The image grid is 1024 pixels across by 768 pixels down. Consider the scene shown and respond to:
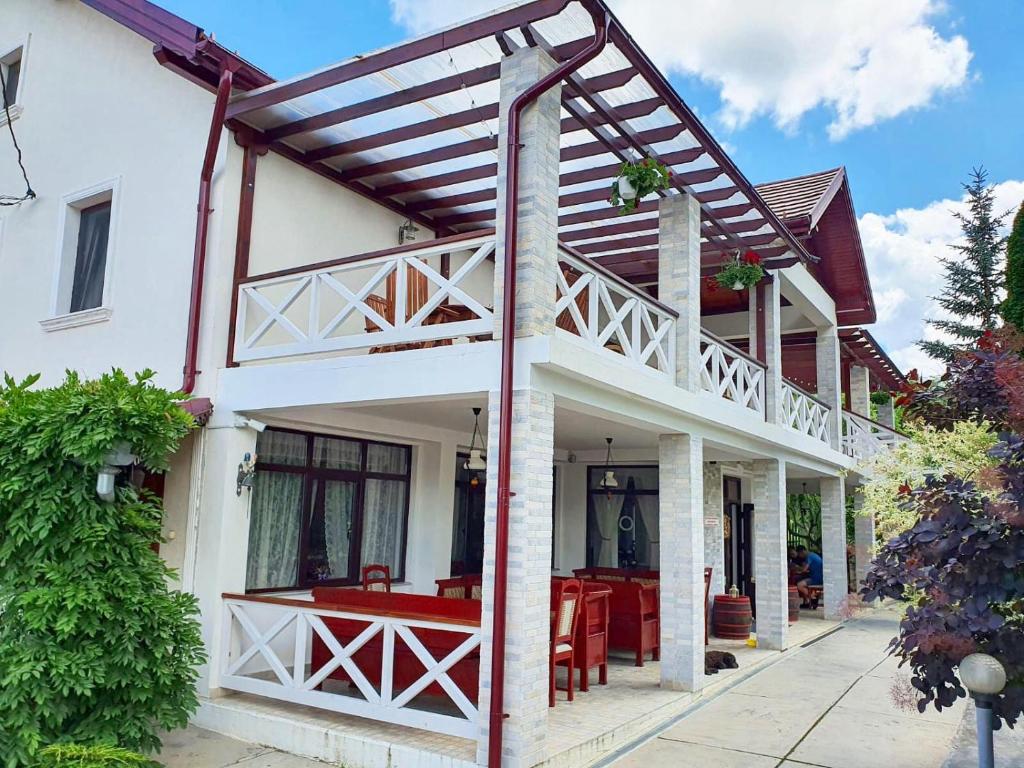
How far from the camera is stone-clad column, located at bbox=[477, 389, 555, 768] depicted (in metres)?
5.73

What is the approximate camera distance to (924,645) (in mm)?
5020

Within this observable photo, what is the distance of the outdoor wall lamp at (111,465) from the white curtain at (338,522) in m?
3.32

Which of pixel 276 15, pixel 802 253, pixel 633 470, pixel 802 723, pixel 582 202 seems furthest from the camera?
pixel 276 15

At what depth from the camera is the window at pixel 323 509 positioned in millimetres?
8641

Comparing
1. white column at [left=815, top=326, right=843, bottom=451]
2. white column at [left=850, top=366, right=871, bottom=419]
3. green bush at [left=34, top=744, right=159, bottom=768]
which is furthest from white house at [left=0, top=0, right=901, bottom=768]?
white column at [left=850, top=366, right=871, bottom=419]

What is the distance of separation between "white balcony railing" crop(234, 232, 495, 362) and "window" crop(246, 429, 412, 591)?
131 cm

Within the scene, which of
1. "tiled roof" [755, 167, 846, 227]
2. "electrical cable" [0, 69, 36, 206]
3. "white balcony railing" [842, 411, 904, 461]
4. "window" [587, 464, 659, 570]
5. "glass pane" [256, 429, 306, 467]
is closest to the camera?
"glass pane" [256, 429, 306, 467]

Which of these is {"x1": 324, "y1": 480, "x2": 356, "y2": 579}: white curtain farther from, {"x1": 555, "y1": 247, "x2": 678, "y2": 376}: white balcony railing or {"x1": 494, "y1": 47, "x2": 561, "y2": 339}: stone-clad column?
{"x1": 494, "y1": 47, "x2": 561, "y2": 339}: stone-clad column

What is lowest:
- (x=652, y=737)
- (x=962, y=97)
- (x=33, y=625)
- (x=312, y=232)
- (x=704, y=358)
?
(x=652, y=737)

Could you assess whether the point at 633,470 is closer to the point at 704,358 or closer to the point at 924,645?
the point at 704,358

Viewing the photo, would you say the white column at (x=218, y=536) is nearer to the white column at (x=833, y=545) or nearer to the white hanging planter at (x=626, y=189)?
the white hanging planter at (x=626, y=189)

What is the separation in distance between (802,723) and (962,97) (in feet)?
142

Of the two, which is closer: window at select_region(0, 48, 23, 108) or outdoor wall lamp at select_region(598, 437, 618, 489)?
window at select_region(0, 48, 23, 108)

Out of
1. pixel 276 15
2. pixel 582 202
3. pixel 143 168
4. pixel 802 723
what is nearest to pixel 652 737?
pixel 802 723
